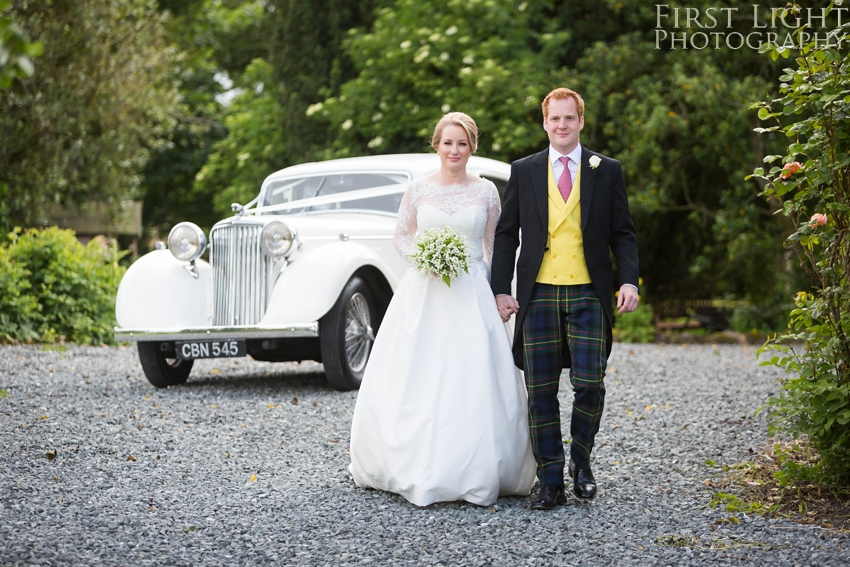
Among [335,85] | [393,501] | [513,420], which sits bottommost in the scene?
[393,501]

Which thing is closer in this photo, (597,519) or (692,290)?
(597,519)

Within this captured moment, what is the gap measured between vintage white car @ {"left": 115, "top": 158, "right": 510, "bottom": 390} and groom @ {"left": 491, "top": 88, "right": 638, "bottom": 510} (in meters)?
2.82

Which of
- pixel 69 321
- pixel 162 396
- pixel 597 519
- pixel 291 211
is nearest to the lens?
pixel 597 519

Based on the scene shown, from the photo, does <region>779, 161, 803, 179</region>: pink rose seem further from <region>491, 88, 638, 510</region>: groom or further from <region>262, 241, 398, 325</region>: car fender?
<region>262, 241, 398, 325</region>: car fender

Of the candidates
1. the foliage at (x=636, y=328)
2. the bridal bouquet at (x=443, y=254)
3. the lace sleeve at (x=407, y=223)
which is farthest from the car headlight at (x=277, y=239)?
the foliage at (x=636, y=328)

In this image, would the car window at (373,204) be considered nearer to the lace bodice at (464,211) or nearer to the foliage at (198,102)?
the lace bodice at (464,211)

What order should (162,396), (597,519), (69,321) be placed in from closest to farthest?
(597,519) < (162,396) < (69,321)

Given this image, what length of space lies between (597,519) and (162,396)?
395cm

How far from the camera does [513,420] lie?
400 centimetres

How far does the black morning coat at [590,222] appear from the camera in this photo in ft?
12.6

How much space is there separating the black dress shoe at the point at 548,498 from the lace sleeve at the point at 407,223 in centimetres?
139

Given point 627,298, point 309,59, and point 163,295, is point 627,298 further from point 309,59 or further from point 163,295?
point 309,59

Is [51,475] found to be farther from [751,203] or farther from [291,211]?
[751,203]

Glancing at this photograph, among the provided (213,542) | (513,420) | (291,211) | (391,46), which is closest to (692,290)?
(391,46)
